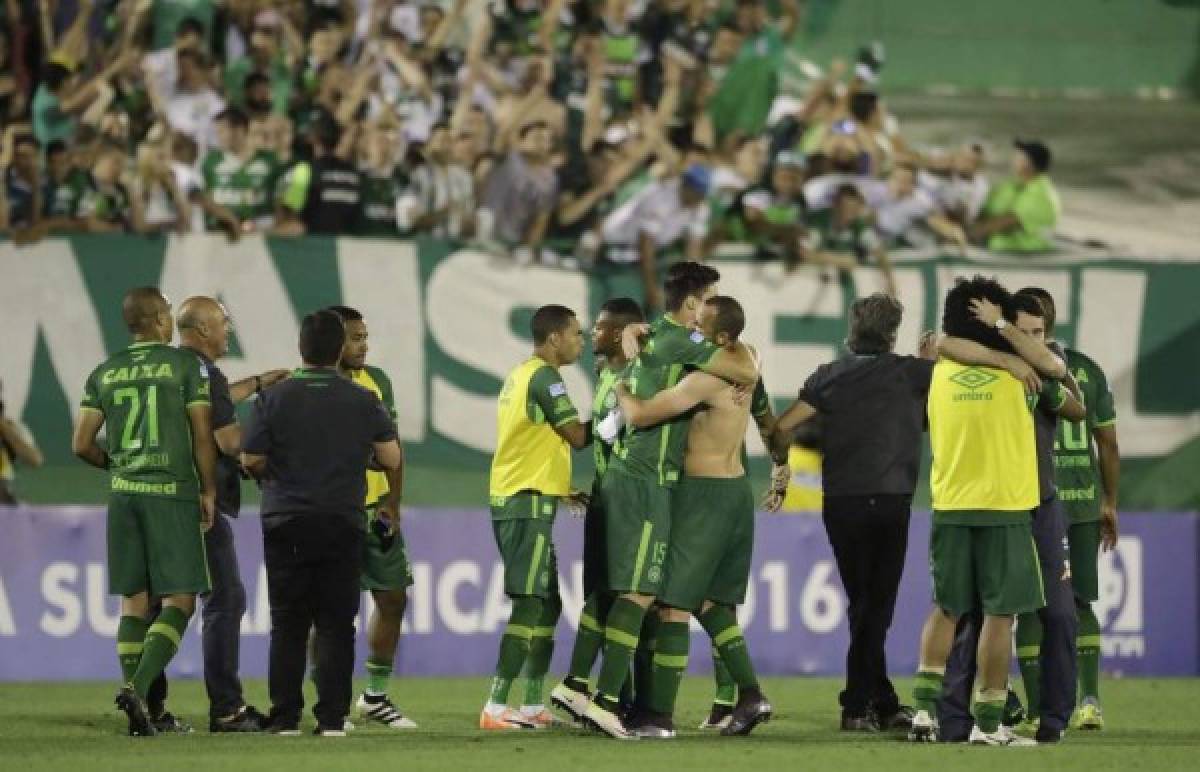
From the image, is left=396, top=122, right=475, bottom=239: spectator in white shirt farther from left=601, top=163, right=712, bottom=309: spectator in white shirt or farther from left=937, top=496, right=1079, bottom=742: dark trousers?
left=937, top=496, right=1079, bottom=742: dark trousers

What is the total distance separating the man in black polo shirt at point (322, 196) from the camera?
17953mm

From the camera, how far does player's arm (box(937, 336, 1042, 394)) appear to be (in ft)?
A: 34.9

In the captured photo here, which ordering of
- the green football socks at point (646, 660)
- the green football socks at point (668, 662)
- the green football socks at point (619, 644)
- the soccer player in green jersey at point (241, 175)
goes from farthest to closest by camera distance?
the soccer player in green jersey at point (241, 175) < the green football socks at point (646, 660) < the green football socks at point (668, 662) < the green football socks at point (619, 644)

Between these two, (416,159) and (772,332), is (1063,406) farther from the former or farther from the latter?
(416,159)

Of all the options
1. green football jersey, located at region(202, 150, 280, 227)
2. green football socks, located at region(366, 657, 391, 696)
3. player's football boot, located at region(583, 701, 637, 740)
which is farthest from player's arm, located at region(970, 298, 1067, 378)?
green football jersey, located at region(202, 150, 280, 227)

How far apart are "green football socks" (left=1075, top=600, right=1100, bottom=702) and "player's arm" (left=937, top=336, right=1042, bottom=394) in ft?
6.81

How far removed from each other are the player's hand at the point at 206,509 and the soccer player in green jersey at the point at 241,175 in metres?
6.55

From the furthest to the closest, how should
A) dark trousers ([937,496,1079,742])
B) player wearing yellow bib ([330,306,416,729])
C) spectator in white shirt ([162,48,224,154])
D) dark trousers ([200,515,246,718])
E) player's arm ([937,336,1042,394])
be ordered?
1. spectator in white shirt ([162,48,224,154])
2. player wearing yellow bib ([330,306,416,729])
3. dark trousers ([200,515,246,718])
4. dark trousers ([937,496,1079,742])
5. player's arm ([937,336,1042,394])

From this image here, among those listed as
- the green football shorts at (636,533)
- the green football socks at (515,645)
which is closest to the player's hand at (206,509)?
the green football socks at (515,645)

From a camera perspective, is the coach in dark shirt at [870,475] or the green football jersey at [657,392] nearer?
the green football jersey at [657,392]

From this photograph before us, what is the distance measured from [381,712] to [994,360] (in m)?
3.88

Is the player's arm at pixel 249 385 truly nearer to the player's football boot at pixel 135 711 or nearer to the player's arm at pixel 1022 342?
the player's football boot at pixel 135 711

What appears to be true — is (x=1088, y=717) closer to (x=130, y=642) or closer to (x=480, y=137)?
(x=130, y=642)

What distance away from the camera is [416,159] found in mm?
18656
